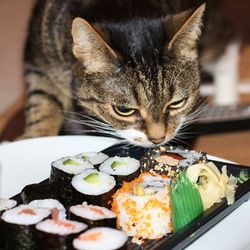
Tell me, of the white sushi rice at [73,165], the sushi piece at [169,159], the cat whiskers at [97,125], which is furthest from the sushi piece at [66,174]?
the cat whiskers at [97,125]

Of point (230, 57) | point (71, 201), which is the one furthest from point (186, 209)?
point (230, 57)

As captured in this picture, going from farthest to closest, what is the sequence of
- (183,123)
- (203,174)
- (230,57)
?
(230,57)
(183,123)
(203,174)

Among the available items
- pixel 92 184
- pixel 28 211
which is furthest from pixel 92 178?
pixel 28 211

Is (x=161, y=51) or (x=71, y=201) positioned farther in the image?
(x=161, y=51)

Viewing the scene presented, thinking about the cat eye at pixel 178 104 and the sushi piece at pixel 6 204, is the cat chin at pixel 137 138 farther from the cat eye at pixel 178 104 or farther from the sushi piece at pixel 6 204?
the sushi piece at pixel 6 204

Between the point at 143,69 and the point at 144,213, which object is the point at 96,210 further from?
the point at 143,69

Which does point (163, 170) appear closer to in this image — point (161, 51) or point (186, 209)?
point (186, 209)
